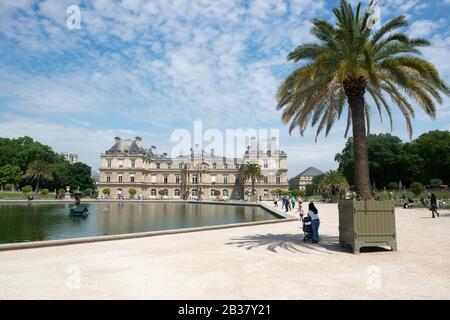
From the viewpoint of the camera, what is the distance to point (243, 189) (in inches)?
2948

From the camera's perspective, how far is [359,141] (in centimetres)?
921

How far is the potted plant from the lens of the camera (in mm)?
8328

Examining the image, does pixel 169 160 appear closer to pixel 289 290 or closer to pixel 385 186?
pixel 385 186

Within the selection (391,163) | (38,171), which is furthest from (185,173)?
(391,163)

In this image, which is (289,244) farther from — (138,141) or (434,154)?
(138,141)

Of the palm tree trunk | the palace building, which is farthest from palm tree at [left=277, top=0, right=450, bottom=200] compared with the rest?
the palace building

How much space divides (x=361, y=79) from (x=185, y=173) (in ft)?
226

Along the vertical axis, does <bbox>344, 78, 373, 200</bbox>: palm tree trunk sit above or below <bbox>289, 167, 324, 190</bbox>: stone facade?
below

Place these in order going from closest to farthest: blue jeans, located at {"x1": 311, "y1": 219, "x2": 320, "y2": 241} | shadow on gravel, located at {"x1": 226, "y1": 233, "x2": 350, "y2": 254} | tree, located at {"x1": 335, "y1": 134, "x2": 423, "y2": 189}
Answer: shadow on gravel, located at {"x1": 226, "y1": 233, "x2": 350, "y2": 254} → blue jeans, located at {"x1": 311, "y1": 219, "x2": 320, "y2": 241} → tree, located at {"x1": 335, "y1": 134, "x2": 423, "y2": 189}

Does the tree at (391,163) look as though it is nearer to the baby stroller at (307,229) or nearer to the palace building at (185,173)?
the palace building at (185,173)

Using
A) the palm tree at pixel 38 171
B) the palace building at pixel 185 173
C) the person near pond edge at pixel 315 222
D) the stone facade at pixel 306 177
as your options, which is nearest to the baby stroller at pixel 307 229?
the person near pond edge at pixel 315 222

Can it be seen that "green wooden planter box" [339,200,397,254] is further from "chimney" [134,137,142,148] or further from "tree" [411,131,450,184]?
"chimney" [134,137,142,148]
